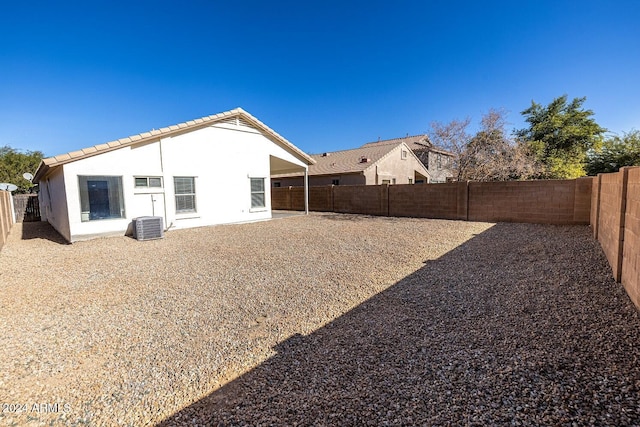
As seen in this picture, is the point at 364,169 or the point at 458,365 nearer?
the point at 458,365

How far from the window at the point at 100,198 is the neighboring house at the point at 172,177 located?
1.0 inches

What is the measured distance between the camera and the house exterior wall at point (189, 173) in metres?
8.84

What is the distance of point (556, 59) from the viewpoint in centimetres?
1243

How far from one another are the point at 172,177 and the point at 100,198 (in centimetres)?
230

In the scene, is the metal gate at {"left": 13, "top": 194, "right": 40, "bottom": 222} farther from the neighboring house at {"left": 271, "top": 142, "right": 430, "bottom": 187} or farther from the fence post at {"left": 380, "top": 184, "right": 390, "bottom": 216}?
the fence post at {"left": 380, "top": 184, "right": 390, "bottom": 216}

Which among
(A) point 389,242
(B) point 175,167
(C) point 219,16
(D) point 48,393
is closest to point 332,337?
(D) point 48,393

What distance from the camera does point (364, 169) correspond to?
65.8 feet

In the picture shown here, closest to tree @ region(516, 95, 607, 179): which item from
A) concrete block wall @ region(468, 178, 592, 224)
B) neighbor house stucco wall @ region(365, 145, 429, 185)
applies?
neighbor house stucco wall @ region(365, 145, 429, 185)

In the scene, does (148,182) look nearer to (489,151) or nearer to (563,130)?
(489,151)

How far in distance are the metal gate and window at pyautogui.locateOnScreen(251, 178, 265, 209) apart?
49.3ft

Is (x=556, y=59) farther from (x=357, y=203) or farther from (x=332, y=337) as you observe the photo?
(x=332, y=337)

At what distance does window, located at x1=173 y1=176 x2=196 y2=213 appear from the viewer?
35.2ft

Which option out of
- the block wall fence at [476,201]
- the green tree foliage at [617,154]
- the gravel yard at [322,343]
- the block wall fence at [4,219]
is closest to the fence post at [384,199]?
the block wall fence at [476,201]

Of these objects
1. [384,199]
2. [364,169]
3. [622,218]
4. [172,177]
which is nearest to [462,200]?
[384,199]
